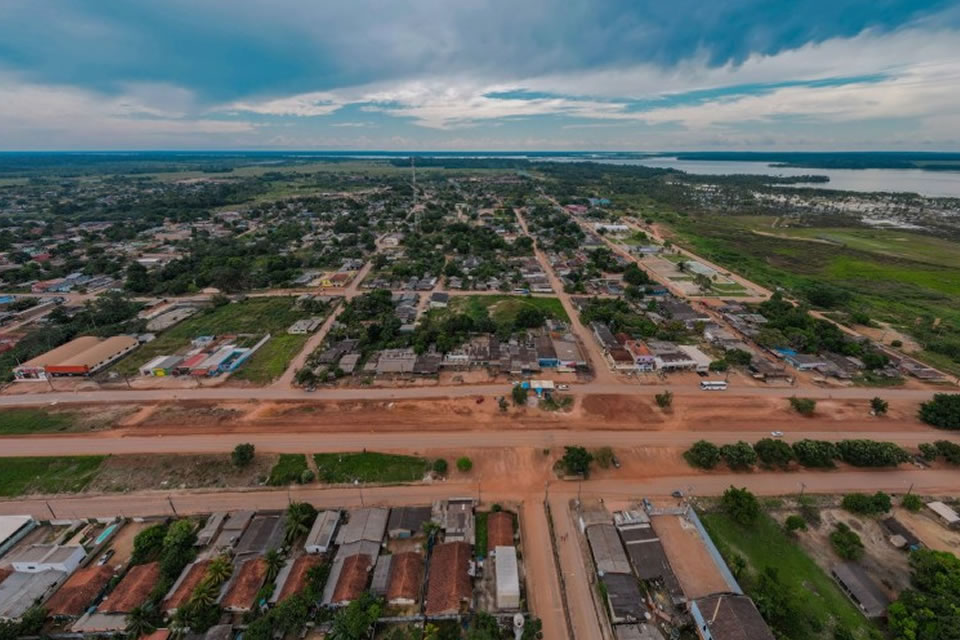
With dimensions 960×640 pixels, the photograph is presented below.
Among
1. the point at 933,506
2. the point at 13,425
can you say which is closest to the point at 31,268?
the point at 13,425

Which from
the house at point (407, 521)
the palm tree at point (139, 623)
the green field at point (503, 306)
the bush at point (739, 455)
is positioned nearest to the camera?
the palm tree at point (139, 623)

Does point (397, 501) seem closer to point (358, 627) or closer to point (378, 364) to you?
point (358, 627)

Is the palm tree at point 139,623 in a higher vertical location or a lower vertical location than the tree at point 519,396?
lower

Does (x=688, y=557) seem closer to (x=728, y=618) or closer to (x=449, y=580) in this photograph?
(x=728, y=618)

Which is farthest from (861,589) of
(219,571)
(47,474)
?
(47,474)

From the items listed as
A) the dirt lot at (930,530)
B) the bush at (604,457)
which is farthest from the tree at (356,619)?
the dirt lot at (930,530)

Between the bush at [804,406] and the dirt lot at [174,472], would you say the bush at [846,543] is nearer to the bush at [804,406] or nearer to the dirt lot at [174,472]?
the bush at [804,406]
